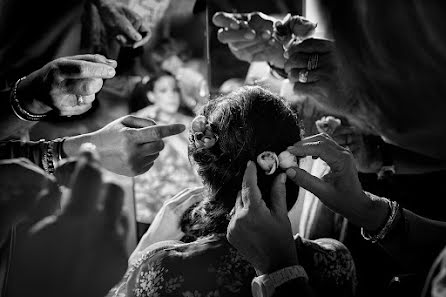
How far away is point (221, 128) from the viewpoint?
3.89ft

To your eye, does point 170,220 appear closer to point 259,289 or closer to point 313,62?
point 259,289

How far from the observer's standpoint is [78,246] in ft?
2.99

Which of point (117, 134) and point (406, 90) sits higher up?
point (406, 90)

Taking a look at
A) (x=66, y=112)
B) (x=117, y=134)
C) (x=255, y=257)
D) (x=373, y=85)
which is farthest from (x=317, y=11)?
(x=255, y=257)

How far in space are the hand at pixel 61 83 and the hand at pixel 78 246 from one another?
63cm

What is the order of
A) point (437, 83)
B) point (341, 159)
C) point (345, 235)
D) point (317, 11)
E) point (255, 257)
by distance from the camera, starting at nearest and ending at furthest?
point (255, 257)
point (341, 159)
point (437, 83)
point (345, 235)
point (317, 11)

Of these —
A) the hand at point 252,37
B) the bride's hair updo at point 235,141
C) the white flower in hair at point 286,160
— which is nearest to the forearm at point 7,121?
the bride's hair updo at point 235,141

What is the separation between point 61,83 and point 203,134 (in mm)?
598

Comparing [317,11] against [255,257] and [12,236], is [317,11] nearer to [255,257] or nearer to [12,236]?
[255,257]

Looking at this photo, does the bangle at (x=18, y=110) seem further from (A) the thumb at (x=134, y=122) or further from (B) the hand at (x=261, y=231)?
(B) the hand at (x=261, y=231)

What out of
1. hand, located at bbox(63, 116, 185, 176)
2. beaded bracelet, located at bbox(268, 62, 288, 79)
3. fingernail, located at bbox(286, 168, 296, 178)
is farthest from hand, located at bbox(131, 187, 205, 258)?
beaded bracelet, located at bbox(268, 62, 288, 79)

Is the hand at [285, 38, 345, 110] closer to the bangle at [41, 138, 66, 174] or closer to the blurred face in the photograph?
the blurred face

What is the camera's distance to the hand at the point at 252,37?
1.76 m

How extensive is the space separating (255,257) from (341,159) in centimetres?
38
